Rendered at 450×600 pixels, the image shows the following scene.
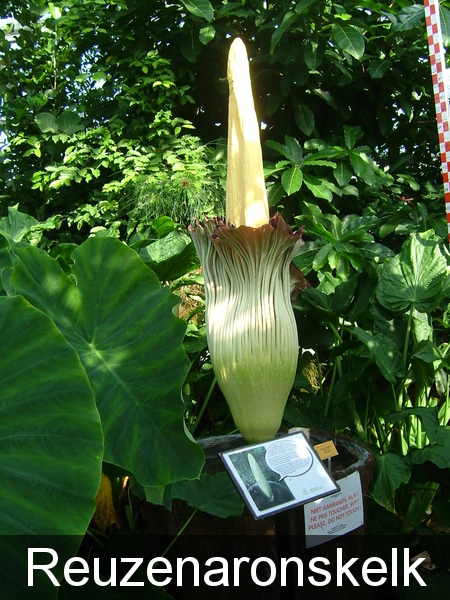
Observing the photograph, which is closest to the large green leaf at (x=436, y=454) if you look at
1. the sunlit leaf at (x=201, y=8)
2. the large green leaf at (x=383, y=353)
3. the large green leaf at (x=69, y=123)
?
the large green leaf at (x=383, y=353)

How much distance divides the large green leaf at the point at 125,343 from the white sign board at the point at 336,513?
1.26ft

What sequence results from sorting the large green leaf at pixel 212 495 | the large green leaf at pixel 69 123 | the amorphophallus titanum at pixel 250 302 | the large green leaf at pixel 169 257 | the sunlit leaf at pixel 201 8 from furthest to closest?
the large green leaf at pixel 69 123 → the sunlit leaf at pixel 201 8 → the large green leaf at pixel 169 257 → the amorphophallus titanum at pixel 250 302 → the large green leaf at pixel 212 495

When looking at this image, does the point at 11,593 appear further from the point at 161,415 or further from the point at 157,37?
the point at 157,37

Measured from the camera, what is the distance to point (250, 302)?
1351 millimetres

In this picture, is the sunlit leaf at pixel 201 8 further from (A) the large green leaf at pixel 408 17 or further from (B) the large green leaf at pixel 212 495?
(B) the large green leaf at pixel 212 495

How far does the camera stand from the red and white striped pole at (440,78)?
2098 mm

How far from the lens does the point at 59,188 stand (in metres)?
3.02

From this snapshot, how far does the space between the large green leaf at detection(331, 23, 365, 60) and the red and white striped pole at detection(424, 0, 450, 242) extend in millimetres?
378

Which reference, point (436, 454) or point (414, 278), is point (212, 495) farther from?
point (414, 278)

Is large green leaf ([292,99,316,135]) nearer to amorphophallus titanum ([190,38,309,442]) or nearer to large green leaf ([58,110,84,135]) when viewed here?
large green leaf ([58,110,84,135])

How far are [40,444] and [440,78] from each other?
1.93 m

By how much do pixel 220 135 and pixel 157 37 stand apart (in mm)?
565

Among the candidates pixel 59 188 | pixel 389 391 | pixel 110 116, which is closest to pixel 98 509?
pixel 389 391

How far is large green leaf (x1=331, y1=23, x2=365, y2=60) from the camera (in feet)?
8.15
